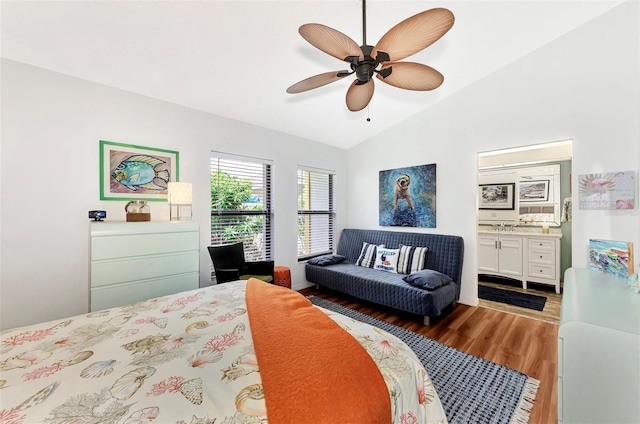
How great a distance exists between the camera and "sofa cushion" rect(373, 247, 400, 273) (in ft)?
11.7

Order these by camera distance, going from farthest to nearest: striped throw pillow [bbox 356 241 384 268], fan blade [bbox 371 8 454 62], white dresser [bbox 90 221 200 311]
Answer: striped throw pillow [bbox 356 241 384 268] < white dresser [bbox 90 221 200 311] < fan blade [bbox 371 8 454 62]

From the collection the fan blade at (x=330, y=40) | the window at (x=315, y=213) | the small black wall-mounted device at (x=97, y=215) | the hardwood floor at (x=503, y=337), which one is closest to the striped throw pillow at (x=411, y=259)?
the hardwood floor at (x=503, y=337)

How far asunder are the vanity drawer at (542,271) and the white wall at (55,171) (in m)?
→ 5.11

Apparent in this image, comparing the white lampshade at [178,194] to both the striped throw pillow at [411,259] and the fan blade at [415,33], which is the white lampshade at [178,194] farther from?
the striped throw pillow at [411,259]

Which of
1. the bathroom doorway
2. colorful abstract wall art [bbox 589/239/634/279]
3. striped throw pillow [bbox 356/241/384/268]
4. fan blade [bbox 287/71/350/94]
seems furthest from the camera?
striped throw pillow [bbox 356/241/384/268]

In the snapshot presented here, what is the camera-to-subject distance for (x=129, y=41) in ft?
6.34

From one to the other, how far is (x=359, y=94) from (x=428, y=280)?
2.12 m

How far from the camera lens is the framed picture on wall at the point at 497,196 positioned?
4.40 meters

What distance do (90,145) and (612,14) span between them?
501 cm

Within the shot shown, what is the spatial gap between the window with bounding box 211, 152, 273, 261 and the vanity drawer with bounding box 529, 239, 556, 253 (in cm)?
402

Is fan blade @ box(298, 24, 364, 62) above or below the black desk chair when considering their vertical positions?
above

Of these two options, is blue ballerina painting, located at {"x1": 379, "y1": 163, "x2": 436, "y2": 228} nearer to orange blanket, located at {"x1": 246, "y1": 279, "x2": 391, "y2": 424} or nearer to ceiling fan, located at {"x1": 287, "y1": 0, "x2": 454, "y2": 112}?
ceiling fan, located at {"x1": 287, "y1": 0, "x2": 454, "y2": 112}

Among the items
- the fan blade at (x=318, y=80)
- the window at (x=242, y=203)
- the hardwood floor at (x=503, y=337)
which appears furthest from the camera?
the window at (x=242, y=203)

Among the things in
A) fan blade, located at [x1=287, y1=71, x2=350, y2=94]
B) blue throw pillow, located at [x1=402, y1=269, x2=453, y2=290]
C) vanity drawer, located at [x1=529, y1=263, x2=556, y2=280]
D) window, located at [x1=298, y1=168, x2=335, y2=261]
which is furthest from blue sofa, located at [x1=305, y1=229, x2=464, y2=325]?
fan blade, located at [x1=287, y1=71, x2=350, y2=94]
